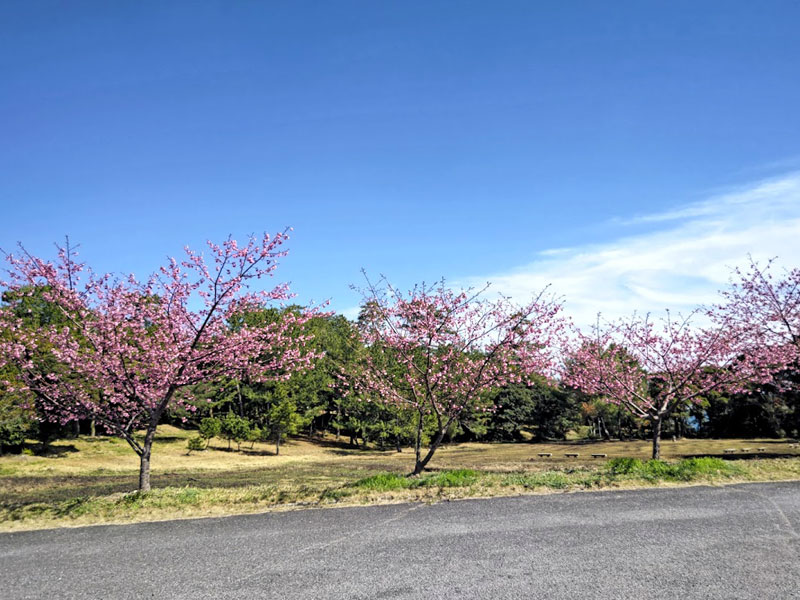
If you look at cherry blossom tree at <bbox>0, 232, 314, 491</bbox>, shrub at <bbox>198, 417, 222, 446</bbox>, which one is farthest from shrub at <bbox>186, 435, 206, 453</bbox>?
cherry blossom tree at <bbox>0, 232, 314, 491</bbox>

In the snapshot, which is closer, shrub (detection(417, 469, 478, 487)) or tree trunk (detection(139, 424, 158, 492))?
shrub (detection(417, 469, 478, 487))

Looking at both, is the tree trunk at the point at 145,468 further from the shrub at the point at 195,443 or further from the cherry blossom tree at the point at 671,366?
the shrub at the point at 195,443

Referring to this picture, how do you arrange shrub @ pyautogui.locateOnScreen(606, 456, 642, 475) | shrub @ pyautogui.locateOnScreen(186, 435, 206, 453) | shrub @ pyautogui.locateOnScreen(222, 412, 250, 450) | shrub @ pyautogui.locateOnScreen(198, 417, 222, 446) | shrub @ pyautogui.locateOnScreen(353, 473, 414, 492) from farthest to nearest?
1. shrub @ pyautogui.locateOnScreen(222, 412, 250, 450)
2. shrub @ pyautogui.locateOnScreen(198, 417, 222, 446)
3. shrub @ pyautogui.locateOnScreen(186, 435, 206, 453)
4. shrub @ pyautogui.locateOnScreen(606, 456, 642, 475)
5. shrub @ pyautogui.locateOnScreen(353, 473, 414, 492)

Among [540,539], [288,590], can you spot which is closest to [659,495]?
[540,539]

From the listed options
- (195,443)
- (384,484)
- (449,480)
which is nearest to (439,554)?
(384,484)

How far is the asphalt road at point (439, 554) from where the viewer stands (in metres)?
5.93

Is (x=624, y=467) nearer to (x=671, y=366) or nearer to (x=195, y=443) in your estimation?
(x=671, y=366)

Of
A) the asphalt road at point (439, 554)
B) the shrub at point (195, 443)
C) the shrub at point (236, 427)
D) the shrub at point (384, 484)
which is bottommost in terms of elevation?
the shrub at point (195, 443)

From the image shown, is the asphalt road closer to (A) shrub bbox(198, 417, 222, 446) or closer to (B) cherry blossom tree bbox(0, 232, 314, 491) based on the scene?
(B) cherry blossom tree bbox(0, 232, 314, 491)

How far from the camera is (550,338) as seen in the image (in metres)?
15.7

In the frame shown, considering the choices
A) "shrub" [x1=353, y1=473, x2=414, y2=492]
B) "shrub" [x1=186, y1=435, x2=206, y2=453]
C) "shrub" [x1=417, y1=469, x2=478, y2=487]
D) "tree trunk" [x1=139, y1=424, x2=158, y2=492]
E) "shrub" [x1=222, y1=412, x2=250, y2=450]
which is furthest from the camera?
"shrub" [x1=222, y1=412, x2=250, y2=450]

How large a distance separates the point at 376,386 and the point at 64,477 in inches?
783

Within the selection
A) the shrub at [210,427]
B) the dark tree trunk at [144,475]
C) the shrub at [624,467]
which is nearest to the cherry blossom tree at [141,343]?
the dark tree trunk at [144,475]

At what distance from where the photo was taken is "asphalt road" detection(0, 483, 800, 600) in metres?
5.93
